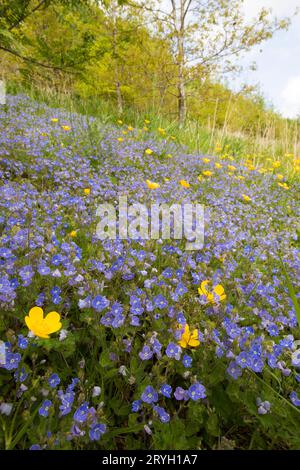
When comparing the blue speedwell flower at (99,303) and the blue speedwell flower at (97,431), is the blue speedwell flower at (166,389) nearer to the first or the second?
the blue speedwell flower at (97,431)

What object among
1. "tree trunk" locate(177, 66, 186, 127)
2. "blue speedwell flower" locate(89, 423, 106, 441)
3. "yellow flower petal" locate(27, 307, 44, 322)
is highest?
"tree trunk" locate(177, 66, 186, 127)

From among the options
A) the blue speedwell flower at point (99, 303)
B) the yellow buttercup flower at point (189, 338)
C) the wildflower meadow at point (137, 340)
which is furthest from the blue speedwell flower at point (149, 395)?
the blue speedwell flower at point (99, 303)

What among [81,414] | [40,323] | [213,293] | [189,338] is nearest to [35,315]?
[40,323]

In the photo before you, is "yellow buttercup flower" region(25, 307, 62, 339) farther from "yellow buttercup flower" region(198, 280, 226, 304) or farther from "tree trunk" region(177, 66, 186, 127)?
"tree trunk" region(177, 66, 186, 127)

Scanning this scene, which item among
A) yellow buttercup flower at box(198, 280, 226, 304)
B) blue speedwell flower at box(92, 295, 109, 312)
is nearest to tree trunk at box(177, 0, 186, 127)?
yellow buttercup flower at box(198, 280, 226, 304)

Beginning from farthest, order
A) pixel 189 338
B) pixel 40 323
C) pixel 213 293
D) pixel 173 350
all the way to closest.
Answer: pixel 213 293
pixel 189 338
pixel 173 350
pixel 40 323

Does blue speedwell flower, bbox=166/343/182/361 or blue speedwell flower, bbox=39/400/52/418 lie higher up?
blue speedwell flower, bbox=166/343/182/361

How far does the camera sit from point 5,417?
1.27 m

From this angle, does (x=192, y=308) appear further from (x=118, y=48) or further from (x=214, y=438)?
(x=118, y=48)

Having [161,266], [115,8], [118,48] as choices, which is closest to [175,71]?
[118,48]

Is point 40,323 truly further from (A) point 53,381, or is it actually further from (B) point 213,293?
(B) point 213,293

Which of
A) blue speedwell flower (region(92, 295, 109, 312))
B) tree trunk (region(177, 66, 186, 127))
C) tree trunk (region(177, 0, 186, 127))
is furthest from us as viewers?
tree trunk (region(177, 66, 186, 127))

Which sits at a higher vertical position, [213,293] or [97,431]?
[213,293]

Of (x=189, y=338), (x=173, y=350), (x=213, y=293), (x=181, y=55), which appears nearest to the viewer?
(x=173, y=350)
